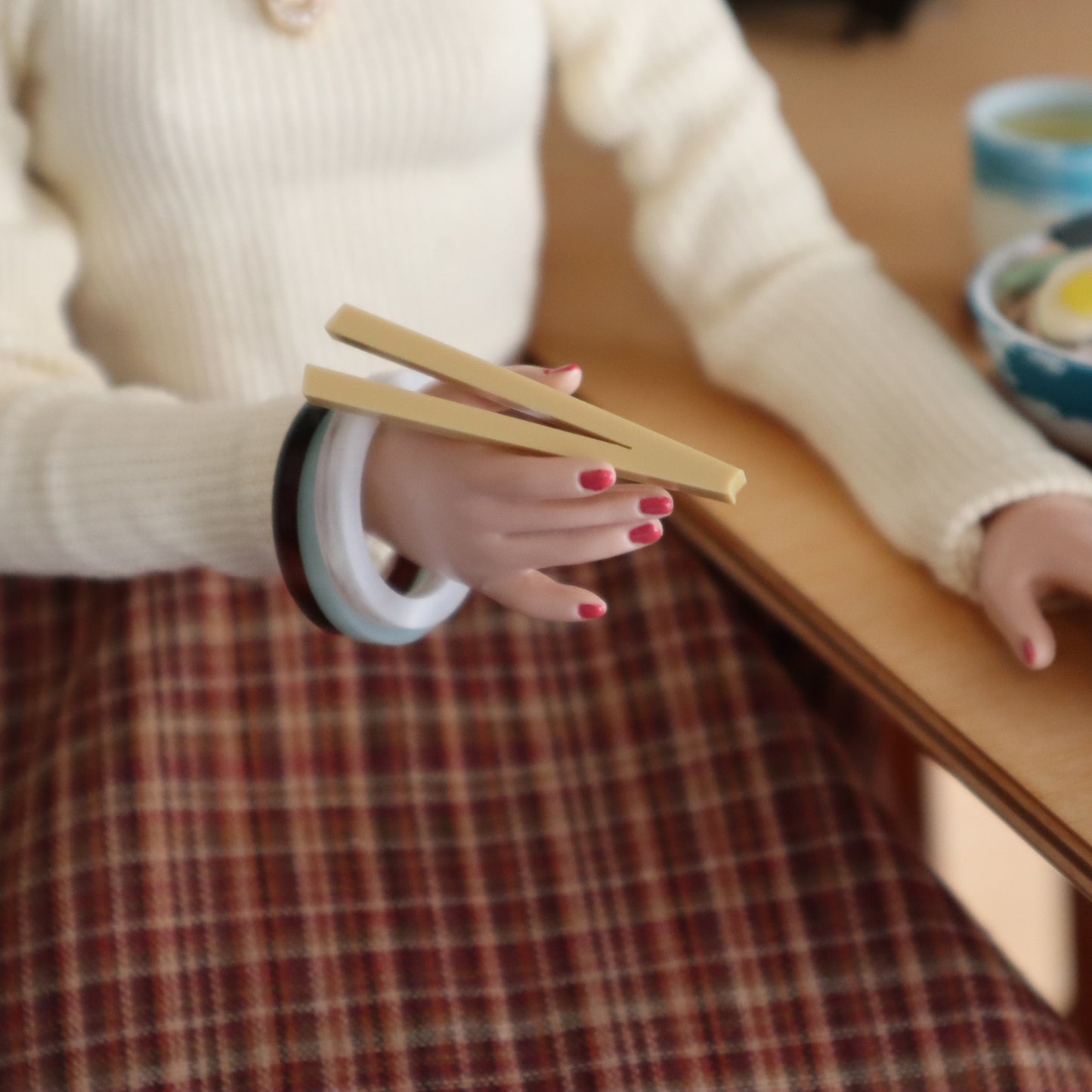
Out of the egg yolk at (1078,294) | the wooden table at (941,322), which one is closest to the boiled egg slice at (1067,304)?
the egg yolk at (1078,294)

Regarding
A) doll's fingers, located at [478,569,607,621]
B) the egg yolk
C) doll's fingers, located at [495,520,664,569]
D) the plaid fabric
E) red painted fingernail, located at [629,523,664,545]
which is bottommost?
the plaid fabric

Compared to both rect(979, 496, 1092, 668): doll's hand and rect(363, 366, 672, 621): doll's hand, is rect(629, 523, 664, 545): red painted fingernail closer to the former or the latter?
rect(363, 366, 672, 621): doll's hand

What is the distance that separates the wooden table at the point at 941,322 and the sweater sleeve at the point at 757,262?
25 mm

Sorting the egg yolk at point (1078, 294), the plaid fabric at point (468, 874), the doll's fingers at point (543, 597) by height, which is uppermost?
the egg yolk at point (1078, 294)

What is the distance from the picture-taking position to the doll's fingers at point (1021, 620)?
0.45 m

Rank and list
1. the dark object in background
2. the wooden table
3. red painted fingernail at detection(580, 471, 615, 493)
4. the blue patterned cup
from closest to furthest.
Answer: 1. red painted fingernail at detection(580, 471, 615, 493)
2. the wooden table
3. the blue patterned cup
4. the dark object in background

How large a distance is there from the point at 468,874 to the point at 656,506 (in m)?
0.25

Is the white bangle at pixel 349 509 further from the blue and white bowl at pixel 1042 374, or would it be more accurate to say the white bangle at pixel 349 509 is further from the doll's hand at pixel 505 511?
the blue and white bowl at pixel 1042 374

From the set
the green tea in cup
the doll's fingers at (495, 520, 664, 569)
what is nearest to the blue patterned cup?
the green tea in cup

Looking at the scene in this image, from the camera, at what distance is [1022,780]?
0.42 m

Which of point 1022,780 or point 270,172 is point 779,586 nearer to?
point 1022,780

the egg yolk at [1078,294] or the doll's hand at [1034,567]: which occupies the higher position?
the egg yolk at [1078,294]

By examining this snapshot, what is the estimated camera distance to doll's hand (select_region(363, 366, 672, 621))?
36cm

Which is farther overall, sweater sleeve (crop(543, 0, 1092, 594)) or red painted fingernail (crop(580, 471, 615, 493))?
sweater sleeve (crop(543, 0, 1092, 594))
